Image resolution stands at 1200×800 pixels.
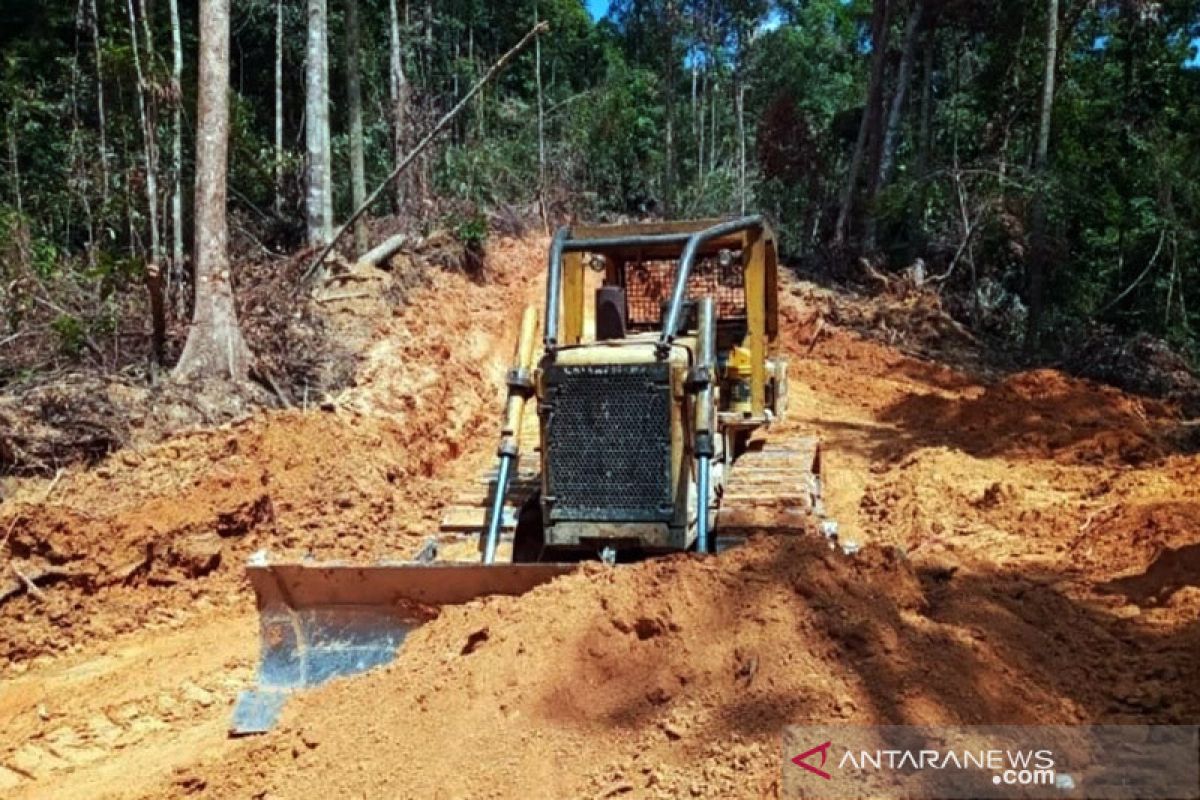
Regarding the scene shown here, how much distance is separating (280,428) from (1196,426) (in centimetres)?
977

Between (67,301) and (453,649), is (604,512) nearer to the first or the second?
(453,649)

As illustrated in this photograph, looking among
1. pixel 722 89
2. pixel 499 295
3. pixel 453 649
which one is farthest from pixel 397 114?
pixel 722 89

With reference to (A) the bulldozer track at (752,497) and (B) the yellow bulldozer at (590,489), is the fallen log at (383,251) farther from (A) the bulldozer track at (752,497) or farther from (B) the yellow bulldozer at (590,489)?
(B) the yellow bulldozer at (590,489)

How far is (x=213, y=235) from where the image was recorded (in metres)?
9.90

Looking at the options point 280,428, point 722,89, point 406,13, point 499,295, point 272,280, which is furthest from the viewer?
point 722,89

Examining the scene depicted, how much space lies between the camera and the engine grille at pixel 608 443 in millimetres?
5590

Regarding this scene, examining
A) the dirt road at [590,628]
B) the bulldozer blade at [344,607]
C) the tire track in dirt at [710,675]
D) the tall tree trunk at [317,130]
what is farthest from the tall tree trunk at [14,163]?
the tire track in dirt at [710,675]

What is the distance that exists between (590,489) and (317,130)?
33.6 ft

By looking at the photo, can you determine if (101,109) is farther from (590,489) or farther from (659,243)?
(590,489)

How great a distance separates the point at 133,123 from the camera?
14312 millimetres

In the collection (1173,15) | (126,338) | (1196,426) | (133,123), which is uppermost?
(1173,15)

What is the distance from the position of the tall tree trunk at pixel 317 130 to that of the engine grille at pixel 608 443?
927 cm

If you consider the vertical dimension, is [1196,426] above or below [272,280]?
below

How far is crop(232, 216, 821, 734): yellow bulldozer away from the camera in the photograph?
5.28m
